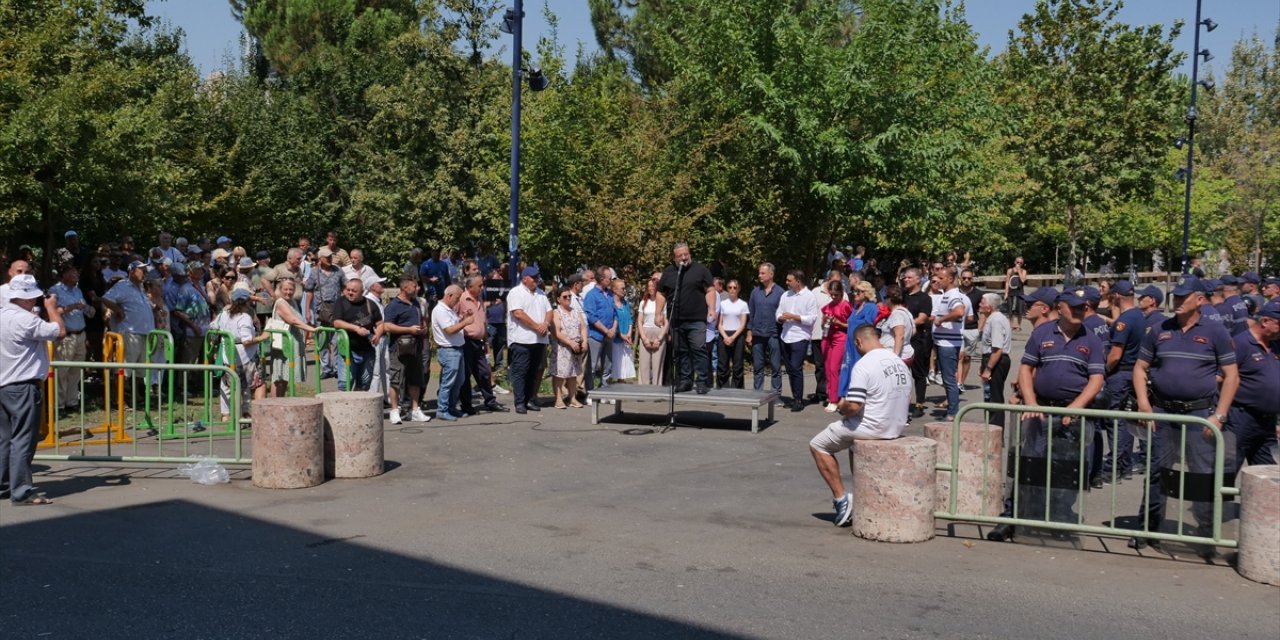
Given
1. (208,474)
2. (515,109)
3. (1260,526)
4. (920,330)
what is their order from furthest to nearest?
1. (515,109)
2. (920,330)
3. (208,474)
4. (1260,526)

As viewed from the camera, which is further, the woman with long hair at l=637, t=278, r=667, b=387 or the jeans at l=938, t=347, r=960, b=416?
the woman with long hair at l=637, t=278, r=667, b=387

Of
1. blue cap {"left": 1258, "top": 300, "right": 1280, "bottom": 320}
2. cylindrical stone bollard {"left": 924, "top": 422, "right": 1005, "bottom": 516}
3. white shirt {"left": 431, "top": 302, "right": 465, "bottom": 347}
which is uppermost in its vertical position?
blue cap {"left": 1258, "top": 300, "right": 1280, "bottom": 320}

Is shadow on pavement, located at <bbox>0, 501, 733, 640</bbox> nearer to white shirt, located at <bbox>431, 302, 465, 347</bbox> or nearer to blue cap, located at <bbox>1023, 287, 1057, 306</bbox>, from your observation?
white shirt, located at <bbox>431, 302, 465, 347</bbox>

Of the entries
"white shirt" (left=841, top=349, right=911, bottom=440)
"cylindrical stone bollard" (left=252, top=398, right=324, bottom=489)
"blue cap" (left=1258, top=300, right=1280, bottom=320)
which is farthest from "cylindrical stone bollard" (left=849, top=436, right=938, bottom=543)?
"cylindrical stone bollard" (left=252, top=398, right=324, bottom=489)

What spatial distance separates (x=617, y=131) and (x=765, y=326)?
38.2 ft

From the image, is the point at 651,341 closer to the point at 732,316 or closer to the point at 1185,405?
the point at 732,316

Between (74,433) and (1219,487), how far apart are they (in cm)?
1139

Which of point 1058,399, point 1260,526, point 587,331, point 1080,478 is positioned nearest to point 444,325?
point 587,331

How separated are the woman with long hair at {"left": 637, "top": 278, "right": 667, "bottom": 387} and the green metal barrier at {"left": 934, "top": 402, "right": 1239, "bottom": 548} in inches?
286

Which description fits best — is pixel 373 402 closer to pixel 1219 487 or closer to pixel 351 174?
pixel 1219 487

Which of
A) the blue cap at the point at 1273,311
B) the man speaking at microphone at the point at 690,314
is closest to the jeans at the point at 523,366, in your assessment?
the man speaking at microphone at the point at 690,314

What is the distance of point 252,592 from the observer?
22.6 feet

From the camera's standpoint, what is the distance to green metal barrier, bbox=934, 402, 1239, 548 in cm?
783

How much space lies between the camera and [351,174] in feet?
124
